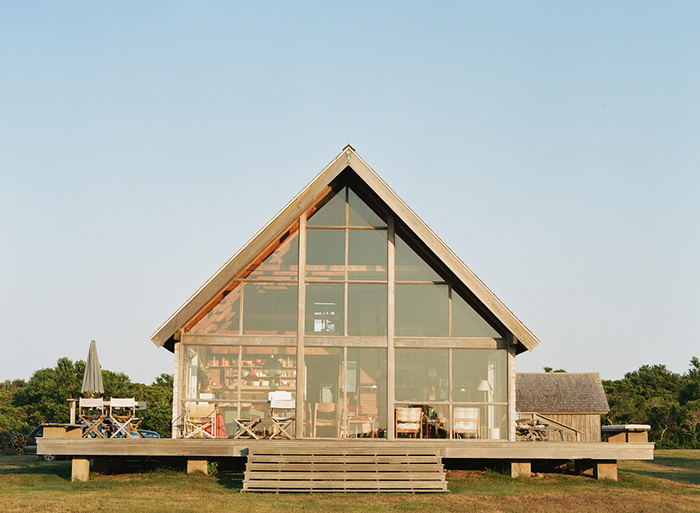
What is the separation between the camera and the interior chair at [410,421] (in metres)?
15.2

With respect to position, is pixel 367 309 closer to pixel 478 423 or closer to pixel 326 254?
pixel 326 254

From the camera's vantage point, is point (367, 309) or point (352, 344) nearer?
point (352, 344)

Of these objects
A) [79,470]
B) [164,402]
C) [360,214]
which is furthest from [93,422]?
[164,402]

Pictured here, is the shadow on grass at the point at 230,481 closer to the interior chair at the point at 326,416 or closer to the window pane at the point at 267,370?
the window pane at the point at 267,370

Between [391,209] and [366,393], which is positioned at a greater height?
[391,209]

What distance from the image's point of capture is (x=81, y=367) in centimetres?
4050

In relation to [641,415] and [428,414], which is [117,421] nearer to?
[428,414]

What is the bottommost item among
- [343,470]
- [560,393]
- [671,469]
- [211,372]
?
[671,469]

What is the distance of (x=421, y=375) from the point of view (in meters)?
15.3

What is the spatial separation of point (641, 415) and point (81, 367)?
28.8m

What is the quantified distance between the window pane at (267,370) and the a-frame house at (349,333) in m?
0.02

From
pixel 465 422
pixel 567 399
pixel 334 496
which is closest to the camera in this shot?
pixel 334 496

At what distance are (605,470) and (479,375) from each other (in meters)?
3.09

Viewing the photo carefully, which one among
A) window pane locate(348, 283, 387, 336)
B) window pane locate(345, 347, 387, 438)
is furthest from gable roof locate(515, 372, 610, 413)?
window pane locate(348, 283, 387, 336)
